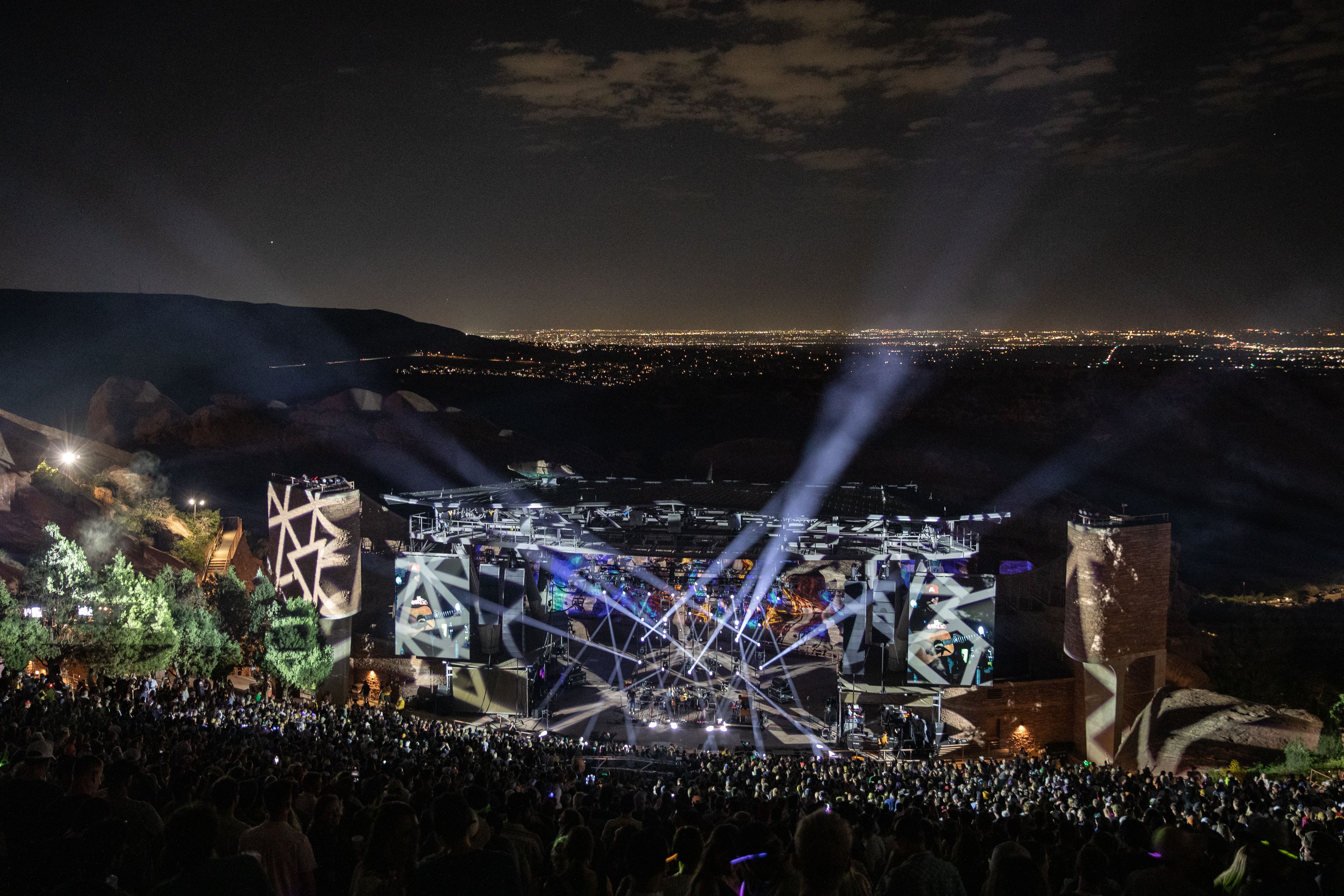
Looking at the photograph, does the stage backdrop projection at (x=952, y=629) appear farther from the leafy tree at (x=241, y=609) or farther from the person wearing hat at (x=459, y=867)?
the person wearing hat at (x=459, y=867)

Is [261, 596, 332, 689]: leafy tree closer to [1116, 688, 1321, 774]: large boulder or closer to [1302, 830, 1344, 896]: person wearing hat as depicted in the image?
[1116, 688, 1321, 774]: large boulder

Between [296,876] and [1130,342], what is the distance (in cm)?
21167

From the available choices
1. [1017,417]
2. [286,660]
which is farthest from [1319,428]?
[286,660]

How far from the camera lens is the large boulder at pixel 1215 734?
16.8 m

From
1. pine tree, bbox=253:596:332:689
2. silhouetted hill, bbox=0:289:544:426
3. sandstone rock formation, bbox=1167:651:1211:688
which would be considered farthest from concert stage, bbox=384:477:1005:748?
silhouetted hill, bbox=0:289:544:426

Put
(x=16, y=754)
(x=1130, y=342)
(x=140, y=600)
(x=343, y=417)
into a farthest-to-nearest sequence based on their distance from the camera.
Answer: (x=1130, y=342)
(x=343, y=417)
(x=140, y=600)
(x=16, y=754)

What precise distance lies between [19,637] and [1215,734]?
74.6 ft

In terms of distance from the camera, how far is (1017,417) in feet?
211

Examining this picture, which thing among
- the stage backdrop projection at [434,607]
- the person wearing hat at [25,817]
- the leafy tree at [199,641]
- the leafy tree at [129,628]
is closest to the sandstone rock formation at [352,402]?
the leafy tree at [199,641]

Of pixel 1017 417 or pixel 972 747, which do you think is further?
pixel 1017 417

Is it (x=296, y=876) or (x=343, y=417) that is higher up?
(x=343, y=417)

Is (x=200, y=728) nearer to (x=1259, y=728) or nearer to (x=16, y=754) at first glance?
(x=16, y=754)

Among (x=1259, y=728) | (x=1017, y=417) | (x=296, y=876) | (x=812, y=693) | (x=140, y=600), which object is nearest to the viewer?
(x=296, y=876)

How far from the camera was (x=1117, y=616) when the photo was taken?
739 inches
